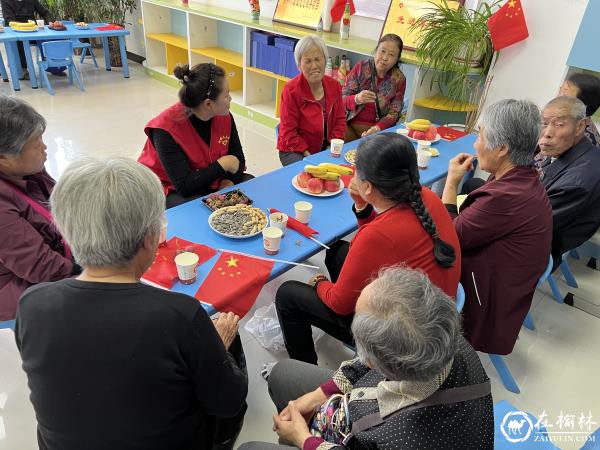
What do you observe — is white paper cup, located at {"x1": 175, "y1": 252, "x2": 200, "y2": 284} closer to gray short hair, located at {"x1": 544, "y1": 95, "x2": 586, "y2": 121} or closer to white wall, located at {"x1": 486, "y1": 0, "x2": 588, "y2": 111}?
gray short hair, located at {"x1": 544, "y1": 95, "x2": 586, "y2": 121}

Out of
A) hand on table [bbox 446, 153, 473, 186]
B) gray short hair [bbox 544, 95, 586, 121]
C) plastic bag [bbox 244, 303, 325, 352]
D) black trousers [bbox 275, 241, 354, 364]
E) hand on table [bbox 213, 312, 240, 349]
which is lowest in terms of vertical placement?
plastic bag [bbox 244, 303, 325, 352]

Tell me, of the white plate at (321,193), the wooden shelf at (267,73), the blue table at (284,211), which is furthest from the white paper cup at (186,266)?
the wooden shelf at (267,73)

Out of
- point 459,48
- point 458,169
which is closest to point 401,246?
point 458,169

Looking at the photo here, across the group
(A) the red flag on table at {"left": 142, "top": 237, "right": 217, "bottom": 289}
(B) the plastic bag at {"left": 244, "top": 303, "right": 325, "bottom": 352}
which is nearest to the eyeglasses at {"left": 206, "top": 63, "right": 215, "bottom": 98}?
(A) the red flag on table at {"left": 142, "top": 237, "right": 217, "bottom": 289}

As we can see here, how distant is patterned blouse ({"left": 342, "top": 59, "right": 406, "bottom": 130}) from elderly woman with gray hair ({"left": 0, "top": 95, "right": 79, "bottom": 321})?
2.44 m

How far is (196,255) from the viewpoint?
152 cm

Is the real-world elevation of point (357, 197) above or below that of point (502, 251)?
above

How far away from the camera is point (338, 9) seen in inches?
174

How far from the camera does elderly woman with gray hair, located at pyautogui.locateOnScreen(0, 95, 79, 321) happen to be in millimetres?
1484

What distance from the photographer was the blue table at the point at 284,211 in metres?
1.68

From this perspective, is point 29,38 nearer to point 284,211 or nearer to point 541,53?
point 284,211

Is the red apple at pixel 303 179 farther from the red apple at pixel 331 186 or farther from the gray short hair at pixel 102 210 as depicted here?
the gray short hair at pixel 102 210

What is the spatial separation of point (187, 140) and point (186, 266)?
108cm

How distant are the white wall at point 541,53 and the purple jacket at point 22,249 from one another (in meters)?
3.50
